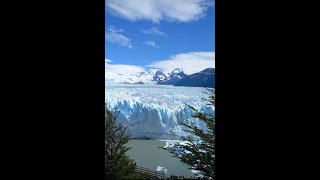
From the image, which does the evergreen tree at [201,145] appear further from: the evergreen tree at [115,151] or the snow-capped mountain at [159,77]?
the evergreen tree at [115,151]

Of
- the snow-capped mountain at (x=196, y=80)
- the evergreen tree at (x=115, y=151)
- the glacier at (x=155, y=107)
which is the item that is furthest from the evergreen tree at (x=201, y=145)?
the evergreen tree at (x=115, y=151)

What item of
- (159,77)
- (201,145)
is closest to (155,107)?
(159,77)

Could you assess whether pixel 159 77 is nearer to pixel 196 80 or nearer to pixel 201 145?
pixel 196 80

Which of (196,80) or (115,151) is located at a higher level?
(196,80)

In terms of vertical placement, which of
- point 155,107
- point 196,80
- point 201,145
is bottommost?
point 201,145

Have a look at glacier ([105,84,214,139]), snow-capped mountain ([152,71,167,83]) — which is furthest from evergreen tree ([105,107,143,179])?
snow-capped mountain ([152,71,167,83])

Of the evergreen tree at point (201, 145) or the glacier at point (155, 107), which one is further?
the evergreen tree at point (201, 145)

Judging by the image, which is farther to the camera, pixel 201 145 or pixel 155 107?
pixel 201 145

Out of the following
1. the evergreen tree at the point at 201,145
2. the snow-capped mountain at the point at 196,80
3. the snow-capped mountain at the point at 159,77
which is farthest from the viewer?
the evergreen tree at the point at 201,145
